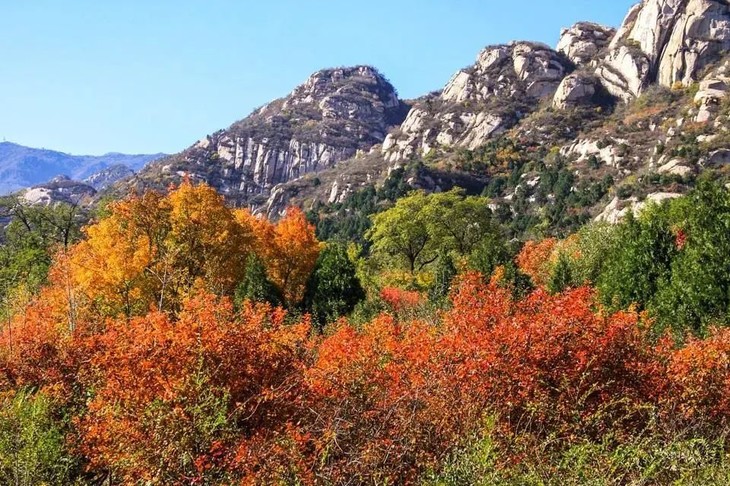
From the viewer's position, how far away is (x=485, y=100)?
16862 centimetres

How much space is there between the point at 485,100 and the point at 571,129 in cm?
3824

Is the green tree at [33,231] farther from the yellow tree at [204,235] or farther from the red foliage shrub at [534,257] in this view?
the red foliage shrub at [534,257]

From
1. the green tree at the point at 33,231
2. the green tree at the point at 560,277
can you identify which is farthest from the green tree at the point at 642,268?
the green tree at the point at 33,231

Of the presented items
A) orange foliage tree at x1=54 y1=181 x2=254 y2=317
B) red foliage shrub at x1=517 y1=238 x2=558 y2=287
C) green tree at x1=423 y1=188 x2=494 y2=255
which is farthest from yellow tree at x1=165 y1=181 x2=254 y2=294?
red foliage shrub at x1=517 y1=238 x2=558 y2=287

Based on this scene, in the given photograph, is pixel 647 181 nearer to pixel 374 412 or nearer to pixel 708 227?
pixel 708 227

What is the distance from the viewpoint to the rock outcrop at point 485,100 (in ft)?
509

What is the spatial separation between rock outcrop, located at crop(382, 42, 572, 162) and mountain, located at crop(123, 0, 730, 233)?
40 cm

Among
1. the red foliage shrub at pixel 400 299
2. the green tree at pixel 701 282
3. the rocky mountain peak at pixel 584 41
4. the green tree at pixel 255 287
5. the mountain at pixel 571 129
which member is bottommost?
the red foliage shrub at pixel 400 299

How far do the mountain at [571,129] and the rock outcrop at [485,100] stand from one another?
0.40 m

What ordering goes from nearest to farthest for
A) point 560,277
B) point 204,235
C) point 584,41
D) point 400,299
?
point 204,235, point 560,277, point 400,299, point 584,41

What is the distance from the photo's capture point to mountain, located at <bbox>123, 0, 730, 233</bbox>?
93750 millimetres

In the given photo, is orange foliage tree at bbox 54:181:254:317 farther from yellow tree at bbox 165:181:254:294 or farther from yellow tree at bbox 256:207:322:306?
yellow tree at bbox 256:207:322:306

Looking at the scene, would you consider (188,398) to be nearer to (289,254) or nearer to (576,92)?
(289,254)

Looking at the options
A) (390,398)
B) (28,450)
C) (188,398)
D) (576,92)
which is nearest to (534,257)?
(390,398)
